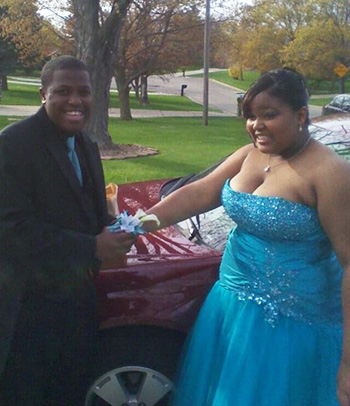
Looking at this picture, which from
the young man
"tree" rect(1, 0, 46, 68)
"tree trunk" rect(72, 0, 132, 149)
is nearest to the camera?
the young man

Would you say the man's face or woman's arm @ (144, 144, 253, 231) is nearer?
the man's face

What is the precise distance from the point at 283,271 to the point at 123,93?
25698 mm

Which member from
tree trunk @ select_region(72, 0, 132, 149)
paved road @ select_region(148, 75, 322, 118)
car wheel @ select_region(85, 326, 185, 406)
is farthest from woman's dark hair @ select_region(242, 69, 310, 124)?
paved road @ select_region(148, 75, 322, 118)

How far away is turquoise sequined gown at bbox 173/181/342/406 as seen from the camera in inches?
96.6

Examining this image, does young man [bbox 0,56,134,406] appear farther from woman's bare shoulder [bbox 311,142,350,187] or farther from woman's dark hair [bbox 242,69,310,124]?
woman's bare shoulder [bbox 311,142,350,187]

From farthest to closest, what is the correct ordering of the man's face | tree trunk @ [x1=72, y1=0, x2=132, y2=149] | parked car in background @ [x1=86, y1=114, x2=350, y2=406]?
1. tree trunk @ [x1=72, y1=0, x2=132, y2=149]
2. parked car in background @ [x1=86, y1=114, x2=350, y2=406]
3. the man's face

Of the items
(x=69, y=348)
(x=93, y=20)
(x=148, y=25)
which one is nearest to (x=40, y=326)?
(x=69, y=348)

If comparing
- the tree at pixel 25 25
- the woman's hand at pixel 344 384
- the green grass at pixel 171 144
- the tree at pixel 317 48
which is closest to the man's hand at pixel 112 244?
the woman's hand at pixel 344 384

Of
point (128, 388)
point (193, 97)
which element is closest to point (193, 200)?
point (128, 388)

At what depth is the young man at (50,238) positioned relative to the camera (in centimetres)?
240

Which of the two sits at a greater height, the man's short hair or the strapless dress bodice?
the man's short hair

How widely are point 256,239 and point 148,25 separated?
2709 centimetres

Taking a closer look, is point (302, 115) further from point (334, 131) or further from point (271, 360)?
point (334, 131)

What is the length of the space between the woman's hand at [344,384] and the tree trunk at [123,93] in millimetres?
23843
